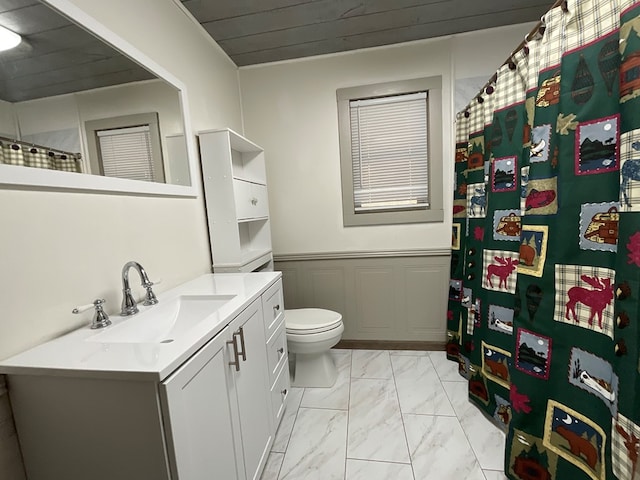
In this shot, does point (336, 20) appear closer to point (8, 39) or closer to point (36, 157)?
point (8, 39)

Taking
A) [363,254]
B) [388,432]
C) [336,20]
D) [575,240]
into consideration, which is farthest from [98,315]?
[336,20]

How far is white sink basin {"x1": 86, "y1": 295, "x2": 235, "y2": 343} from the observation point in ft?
3.11

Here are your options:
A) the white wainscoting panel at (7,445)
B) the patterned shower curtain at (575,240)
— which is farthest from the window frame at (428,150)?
the white wainscoting panel at (7,445)

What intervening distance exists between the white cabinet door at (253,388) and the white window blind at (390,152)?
1.40m

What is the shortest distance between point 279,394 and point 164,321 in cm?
74

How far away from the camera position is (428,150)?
86.1 inches

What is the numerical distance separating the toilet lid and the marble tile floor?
44cm

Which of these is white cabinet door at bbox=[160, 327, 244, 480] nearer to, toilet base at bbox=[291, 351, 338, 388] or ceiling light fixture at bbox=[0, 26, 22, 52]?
toilet base at bbox=[291, 351, 338, 388]

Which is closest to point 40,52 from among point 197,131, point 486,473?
point 197,131

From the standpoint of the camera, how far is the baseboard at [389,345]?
7.60ft

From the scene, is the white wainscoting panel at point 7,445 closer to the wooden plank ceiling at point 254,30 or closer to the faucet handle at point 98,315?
the faucet handle at point 98,315

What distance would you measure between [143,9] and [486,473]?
2.63 meters

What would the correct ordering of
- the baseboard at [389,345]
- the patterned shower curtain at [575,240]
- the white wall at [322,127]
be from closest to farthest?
the patterned shower curtain at [575,240]
the white wall at [322,127]
the baseboard at [389,345]

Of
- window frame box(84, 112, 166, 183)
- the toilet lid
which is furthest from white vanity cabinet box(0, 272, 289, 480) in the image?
the toilet lid
